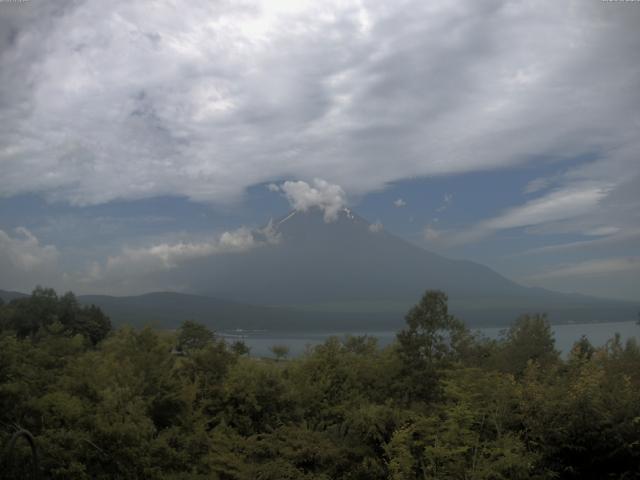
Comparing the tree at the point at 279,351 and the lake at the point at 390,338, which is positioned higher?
the tree at the point at 279,351

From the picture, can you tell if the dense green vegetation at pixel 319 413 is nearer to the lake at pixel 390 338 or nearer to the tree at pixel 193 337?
the tree at pixel 193 337

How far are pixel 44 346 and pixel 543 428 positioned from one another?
46.4 feet

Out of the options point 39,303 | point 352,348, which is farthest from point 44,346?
point 39,303

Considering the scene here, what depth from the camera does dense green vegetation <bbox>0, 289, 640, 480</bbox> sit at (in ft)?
33.9

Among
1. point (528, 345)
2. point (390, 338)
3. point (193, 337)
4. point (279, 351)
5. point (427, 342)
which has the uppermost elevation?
point (427, 342)

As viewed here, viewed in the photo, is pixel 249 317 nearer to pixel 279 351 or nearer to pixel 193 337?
pixel 193 337

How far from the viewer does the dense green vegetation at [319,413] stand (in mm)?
10328

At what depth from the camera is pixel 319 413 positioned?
15461 millimetres

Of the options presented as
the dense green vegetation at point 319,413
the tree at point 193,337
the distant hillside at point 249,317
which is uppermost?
the tree at point 193,337

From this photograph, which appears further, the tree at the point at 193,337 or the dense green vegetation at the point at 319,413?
the tree at the point at 193,337

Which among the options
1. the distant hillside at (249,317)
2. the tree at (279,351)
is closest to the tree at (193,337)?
the tree at (279,351)

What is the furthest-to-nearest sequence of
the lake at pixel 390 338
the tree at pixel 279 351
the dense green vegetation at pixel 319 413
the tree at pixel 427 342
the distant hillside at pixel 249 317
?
the distant hillside at pixel 249 317 → the lake at pixel 390 338 → the tree at pixel 279 351 → the tree at pixel 427 342 → the dense green vegetation at pixel 319 413

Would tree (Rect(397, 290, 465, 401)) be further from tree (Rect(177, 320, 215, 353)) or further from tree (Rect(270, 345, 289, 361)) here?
tree (Rect(177, 320, 215, 353))

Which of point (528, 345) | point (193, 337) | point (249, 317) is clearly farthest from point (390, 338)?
point (249, 317)
